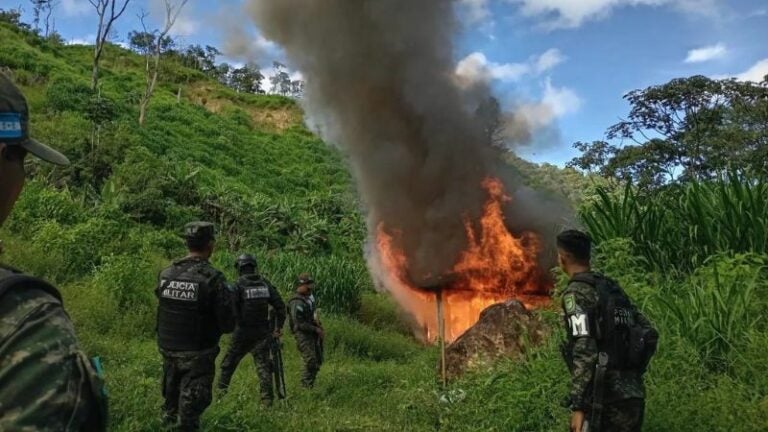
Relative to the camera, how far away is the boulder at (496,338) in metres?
7.29

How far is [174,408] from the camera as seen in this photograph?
4.68 meters

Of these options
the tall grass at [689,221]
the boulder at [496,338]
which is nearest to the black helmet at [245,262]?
the boulder at [496,338]

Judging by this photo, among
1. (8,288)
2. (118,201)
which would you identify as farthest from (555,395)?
(118,201)

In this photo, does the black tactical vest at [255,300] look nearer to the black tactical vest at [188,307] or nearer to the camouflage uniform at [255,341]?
the camouflage uniform at [255,341]

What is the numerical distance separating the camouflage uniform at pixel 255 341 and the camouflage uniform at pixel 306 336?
3.80 feet

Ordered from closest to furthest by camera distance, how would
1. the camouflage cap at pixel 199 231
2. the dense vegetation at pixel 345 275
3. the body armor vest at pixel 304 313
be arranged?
the camouflage cap at pixel 199 231 < the dense vegetation at pixel 345 275 < the body armor vest at pixel 304 313

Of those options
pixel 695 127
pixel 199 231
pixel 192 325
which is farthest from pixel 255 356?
pixel 695 127

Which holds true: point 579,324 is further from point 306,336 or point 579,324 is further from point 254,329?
point 306,336

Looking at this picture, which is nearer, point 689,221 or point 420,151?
point 689,221

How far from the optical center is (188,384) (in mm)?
4551

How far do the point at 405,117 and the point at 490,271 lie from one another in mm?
3892

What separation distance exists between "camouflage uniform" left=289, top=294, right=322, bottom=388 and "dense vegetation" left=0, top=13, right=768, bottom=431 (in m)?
0.24

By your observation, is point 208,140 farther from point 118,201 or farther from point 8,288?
point 8,288

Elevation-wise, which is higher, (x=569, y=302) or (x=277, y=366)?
(x=569, y=302)
